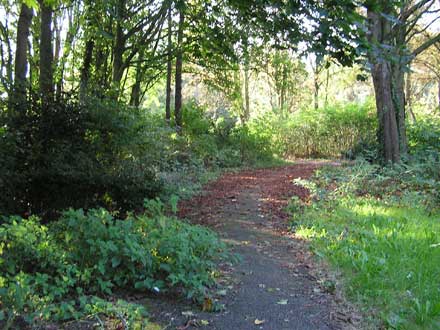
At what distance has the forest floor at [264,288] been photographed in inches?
132

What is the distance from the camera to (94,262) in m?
3.64

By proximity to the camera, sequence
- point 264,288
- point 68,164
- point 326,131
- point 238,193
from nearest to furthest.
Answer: point 264,288
point 68,164
point 238,193
point 326,131

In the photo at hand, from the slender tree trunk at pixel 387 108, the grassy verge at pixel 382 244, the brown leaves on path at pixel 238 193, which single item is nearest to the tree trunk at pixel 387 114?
the slender tree trunk at pixel 387 108

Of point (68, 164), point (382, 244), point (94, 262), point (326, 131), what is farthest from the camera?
point (326, 131)

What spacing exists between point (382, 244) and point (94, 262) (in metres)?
3.44

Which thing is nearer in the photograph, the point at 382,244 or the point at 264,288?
the point at 264,288

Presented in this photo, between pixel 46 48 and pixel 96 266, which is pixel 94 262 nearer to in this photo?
pixel 96 266

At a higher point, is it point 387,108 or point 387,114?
point 387,108

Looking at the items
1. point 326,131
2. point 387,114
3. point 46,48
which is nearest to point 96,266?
point 46,48

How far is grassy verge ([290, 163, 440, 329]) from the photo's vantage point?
11.7 feet

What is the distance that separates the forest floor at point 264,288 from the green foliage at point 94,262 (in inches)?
9.3

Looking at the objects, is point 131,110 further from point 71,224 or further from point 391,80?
point 391,80

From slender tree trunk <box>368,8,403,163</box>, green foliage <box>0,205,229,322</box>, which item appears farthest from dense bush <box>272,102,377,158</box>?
green foliage <box>0,205,229,322</box>

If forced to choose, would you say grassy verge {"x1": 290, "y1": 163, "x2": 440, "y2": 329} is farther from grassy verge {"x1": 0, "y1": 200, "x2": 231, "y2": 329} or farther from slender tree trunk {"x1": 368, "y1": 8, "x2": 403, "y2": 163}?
slender tree trunk {"x1": 368, "y1": 8, "x2": 403, "y2": 163}
